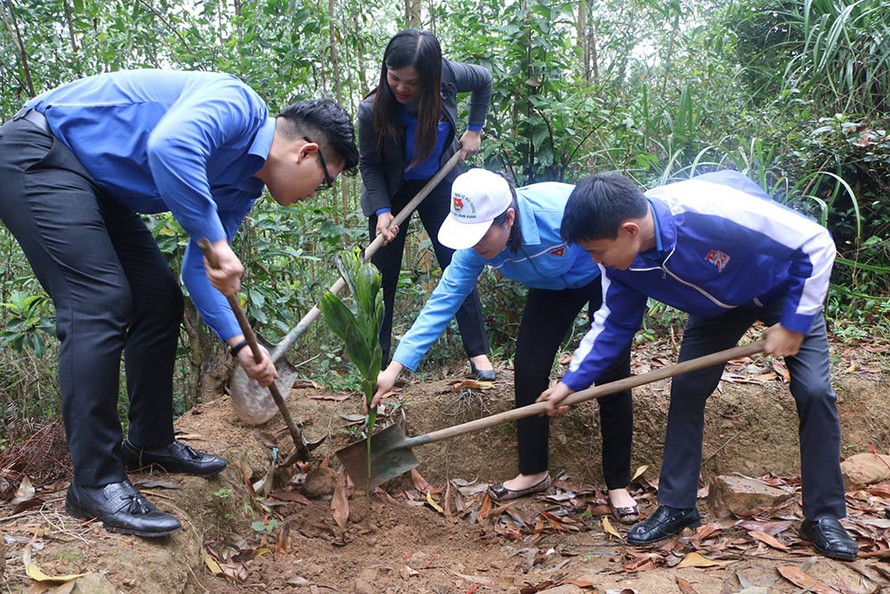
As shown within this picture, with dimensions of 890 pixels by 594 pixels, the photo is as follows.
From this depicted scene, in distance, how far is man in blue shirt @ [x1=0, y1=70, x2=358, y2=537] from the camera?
2158 millimetres

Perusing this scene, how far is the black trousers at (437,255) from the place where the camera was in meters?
3.92

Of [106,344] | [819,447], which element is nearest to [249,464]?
[106,344]

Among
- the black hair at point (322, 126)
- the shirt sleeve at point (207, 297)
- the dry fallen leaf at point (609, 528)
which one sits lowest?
the dry fallen leaf at point (609, 528)

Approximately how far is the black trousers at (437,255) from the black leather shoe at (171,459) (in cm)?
126

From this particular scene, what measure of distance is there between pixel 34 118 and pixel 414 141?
190cm

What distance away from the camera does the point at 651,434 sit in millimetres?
4000

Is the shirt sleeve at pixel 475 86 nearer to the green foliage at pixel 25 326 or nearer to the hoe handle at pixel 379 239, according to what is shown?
the hoe handle at pixel 379 239

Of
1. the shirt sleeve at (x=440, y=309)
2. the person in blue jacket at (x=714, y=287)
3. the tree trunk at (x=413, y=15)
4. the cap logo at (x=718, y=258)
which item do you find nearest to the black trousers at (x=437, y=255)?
the shirt sleeve at (x=440, y=309)

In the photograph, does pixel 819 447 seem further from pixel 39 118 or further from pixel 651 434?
pixel 39 118

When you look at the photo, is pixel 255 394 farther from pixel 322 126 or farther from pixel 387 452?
pixel 322 126

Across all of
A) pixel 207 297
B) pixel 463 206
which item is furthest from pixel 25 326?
pixel 463 206

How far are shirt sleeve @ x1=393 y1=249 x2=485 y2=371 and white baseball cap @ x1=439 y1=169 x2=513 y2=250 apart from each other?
35 centimetres

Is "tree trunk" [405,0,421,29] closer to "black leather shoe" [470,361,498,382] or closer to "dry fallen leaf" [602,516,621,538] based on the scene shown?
"black leather shoe" [470,361,498,382]

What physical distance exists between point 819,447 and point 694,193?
3.50 feet
